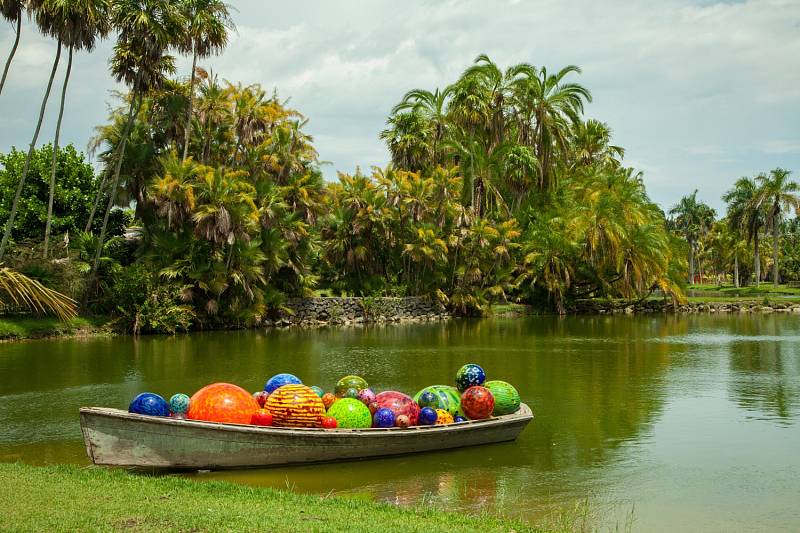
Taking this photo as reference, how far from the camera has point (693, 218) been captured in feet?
308

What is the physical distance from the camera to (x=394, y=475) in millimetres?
9914

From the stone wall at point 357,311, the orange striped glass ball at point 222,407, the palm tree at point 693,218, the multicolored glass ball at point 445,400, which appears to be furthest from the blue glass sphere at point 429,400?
the palm tree at point 693,218

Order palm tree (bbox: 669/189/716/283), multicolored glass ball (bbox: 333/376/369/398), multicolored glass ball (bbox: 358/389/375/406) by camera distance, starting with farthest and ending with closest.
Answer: palm tree (bbox: 669/189/716/283)
multicolored glass ball (bbox: 333/376/369/398)
multicolored glass ball (bbox: 358/389/375/406)

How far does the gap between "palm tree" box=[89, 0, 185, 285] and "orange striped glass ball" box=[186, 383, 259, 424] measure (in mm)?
23310

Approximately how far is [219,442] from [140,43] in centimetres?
2579

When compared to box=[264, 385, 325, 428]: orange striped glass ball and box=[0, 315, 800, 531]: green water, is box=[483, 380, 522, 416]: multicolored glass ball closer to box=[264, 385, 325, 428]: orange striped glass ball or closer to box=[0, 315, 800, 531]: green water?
box=[0, 315, 800, 531]: green water

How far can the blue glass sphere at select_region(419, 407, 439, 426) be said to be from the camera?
35.6 feet

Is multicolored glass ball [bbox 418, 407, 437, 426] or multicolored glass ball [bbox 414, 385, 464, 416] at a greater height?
multicolored glass ball [bbox 414, 385, 464, 416]

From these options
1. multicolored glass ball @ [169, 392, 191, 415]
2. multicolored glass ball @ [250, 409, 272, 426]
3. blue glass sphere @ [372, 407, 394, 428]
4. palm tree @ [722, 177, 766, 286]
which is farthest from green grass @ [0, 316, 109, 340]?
palm tree @ [722, 177, 766, 286]

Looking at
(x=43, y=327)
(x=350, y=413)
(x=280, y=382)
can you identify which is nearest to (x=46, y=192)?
(x=43, y=327)

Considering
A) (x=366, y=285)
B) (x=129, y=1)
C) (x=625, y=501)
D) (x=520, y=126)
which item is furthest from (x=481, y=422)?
(x=520, y=126)

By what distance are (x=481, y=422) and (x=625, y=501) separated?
2.75 metres

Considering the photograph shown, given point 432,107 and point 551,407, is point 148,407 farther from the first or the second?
point 432,107

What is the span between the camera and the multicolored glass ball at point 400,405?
10.9 metres
